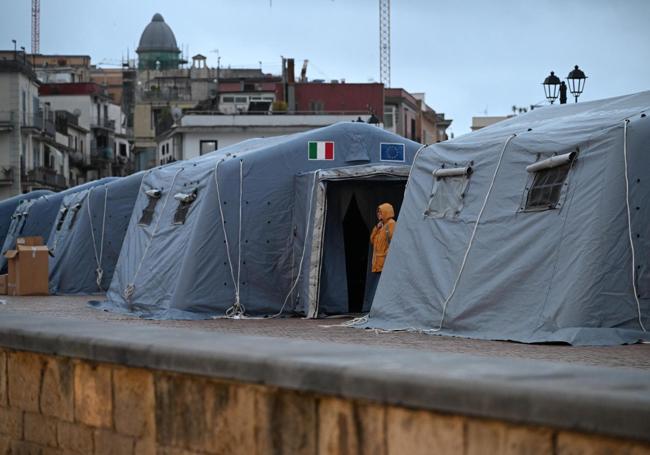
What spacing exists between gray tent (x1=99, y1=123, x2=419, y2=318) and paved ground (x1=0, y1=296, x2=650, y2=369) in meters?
0.86

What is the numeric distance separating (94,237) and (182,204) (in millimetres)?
8996

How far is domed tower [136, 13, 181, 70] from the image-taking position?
136 m

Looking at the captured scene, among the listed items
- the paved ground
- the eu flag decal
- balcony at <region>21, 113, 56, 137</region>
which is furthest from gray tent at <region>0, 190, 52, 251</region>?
balcony at <region>21, 113, 56, 137</region>

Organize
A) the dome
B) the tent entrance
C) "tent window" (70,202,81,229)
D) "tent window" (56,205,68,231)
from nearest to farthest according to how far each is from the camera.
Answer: the tent entrance → "tent window" (70,202,81,229) → "tent window" (56,205,68,231) → the dome

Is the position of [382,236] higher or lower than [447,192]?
lower

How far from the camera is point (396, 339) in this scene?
15789 millimetres

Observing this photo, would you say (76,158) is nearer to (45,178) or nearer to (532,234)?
(45,178)

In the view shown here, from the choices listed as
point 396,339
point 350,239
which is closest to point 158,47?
point 350,239

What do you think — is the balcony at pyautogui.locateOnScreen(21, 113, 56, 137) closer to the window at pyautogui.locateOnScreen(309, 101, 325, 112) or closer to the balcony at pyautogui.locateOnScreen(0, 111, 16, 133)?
the balcony at pyautogui.locateOnScreen(0, 111, 16, 133)

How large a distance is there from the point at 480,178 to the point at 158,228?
8.04 m

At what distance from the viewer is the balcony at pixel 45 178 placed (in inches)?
3438

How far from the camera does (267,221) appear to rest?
72.5ft

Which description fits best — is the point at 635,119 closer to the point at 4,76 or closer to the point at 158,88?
the point at 4,76

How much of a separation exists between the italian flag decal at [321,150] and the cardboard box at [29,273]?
952 centimetres
